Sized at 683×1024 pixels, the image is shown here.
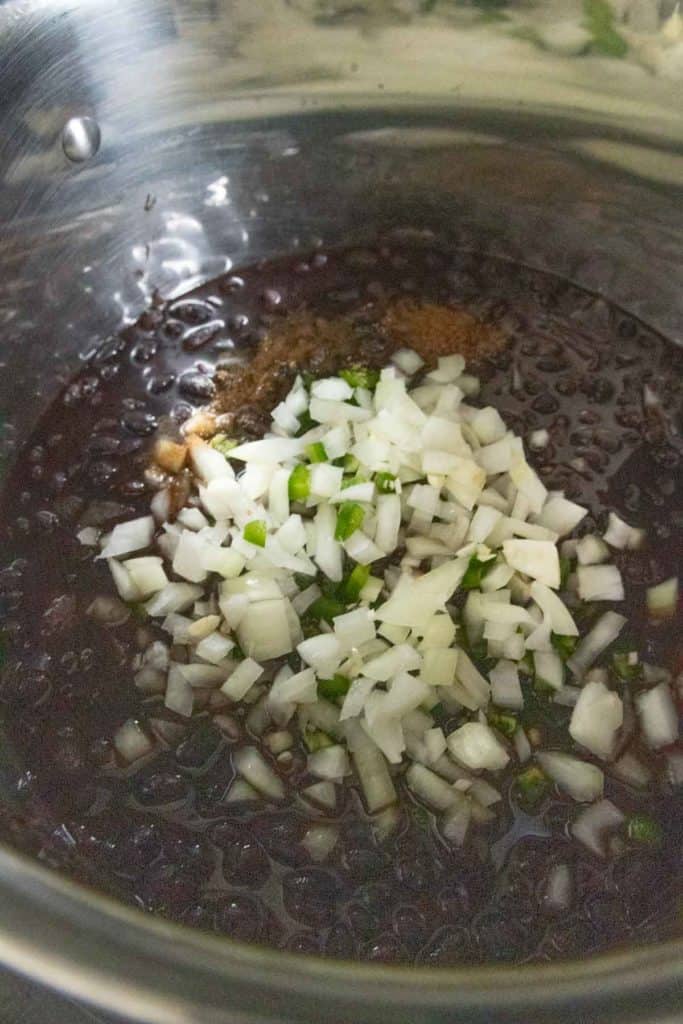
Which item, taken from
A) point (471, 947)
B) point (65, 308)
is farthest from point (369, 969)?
point (65, 308)

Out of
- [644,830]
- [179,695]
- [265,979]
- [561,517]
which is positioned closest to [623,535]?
[561,517]

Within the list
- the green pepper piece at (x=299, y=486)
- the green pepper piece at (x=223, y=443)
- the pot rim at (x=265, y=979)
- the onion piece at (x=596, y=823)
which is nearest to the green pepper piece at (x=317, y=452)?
the green pepper piece at (x=299, y=486)

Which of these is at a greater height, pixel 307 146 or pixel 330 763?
pixel 307 146

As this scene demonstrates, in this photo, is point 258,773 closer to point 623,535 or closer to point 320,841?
point 320,841

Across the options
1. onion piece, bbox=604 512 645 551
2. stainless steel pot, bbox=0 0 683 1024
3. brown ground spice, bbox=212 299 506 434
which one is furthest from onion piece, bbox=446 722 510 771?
stainless steel pot, bbox=0 0 683 1024

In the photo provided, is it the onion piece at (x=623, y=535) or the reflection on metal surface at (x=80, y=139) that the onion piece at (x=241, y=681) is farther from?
the reflection on metal surface at (x=80, y=139)

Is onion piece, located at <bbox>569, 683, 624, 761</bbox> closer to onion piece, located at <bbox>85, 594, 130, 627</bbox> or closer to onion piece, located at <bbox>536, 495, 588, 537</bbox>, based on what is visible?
onion piece, located at <bbox>536, 495, 588, 537</bbox>

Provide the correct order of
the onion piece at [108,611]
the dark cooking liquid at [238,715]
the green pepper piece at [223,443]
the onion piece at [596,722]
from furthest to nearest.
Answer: the green pepper piece at [223,443]
the onion piece at [108,611]
the onion piece at [596,722]
the dark cooking liquid at [238,715]
